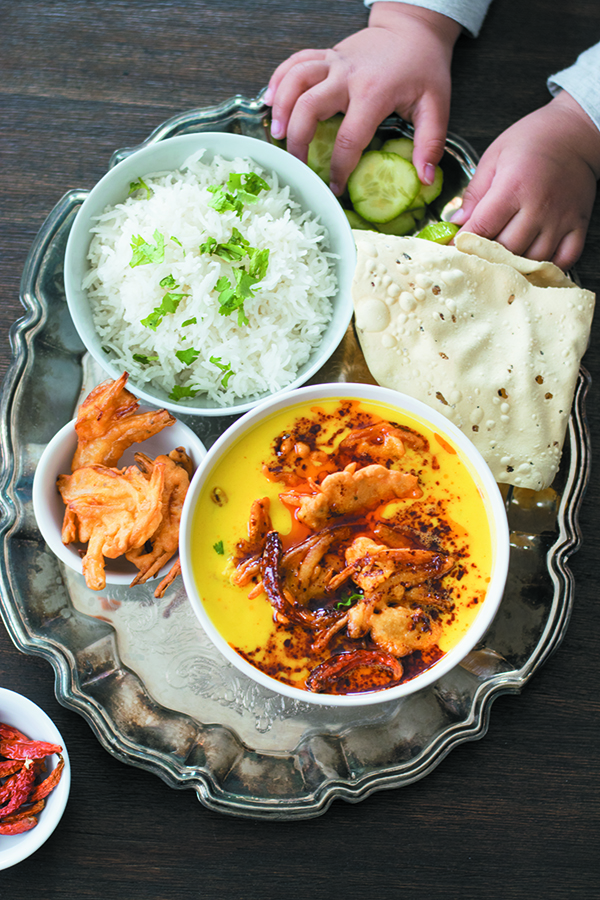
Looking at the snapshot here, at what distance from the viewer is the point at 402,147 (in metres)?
1.62

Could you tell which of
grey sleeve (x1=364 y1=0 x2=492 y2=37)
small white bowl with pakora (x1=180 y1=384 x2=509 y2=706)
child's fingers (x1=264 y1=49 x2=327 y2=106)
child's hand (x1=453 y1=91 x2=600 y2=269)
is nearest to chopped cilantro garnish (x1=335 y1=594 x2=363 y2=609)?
small white bowl with pakora (x1=180 y1=384 x2=509 y2=706)

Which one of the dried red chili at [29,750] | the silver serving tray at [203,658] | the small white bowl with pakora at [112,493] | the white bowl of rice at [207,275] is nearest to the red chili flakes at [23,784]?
the dried red chili at [29,750]

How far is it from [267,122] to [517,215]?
71 centimetres

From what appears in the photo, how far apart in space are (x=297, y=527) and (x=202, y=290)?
0.59 m

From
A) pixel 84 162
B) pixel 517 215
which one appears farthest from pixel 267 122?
pixel 517 215

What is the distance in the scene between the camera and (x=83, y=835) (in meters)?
1.54

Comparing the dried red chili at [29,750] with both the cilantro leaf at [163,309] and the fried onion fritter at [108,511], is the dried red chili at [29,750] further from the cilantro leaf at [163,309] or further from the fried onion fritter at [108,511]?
the cilantro leaf at [163,309]

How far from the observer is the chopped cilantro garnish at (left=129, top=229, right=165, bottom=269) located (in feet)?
4.58

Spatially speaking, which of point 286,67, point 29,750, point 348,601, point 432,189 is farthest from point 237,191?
point 29,750

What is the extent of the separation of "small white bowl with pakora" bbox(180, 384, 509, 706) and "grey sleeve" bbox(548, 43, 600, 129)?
3.33 ft

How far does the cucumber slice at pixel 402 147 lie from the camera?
1.61 meters

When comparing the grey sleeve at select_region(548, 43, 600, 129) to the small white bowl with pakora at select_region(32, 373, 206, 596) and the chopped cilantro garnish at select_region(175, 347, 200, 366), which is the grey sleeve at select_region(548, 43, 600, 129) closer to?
the chopped cilantro garnish at select_region(175, 347, 200, 366)

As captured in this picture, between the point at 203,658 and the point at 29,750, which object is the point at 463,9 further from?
the point at 29,750

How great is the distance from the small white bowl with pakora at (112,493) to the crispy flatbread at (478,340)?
546mm
